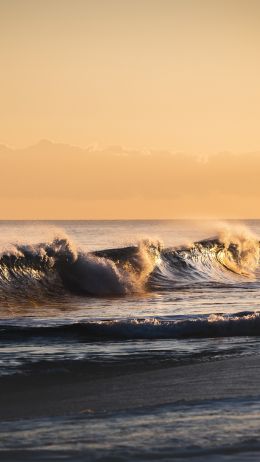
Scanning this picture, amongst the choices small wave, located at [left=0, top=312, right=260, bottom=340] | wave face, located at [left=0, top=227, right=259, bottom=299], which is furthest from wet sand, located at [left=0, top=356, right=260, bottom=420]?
wave face, located at [left=0, top=227, right=259, bottom=299]

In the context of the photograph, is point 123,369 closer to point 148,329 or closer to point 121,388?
point 121,388

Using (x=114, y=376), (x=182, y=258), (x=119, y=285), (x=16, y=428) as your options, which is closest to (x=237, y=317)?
(x=114, y=376)

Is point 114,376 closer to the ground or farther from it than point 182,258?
closer to the ground

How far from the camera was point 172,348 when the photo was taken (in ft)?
43.9

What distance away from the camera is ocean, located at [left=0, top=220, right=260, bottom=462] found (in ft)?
25.0

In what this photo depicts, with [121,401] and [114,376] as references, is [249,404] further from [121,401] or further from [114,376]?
[114,376]

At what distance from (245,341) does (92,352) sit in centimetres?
290

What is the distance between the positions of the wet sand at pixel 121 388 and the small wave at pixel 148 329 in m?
2.98

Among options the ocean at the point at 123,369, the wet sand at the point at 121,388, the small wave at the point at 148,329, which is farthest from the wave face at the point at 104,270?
the wet sand at the point at 121,388

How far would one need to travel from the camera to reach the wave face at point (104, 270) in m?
25.1

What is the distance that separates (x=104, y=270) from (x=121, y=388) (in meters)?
17.0

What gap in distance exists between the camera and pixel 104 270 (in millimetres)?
27219

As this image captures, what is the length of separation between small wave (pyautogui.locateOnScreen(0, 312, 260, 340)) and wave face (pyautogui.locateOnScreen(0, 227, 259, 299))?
807 centimetres

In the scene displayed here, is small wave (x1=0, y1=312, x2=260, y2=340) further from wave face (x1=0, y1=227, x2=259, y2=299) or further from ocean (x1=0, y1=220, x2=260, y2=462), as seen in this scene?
wave face (x1=0, y1=227, x2=259, y2=299)
